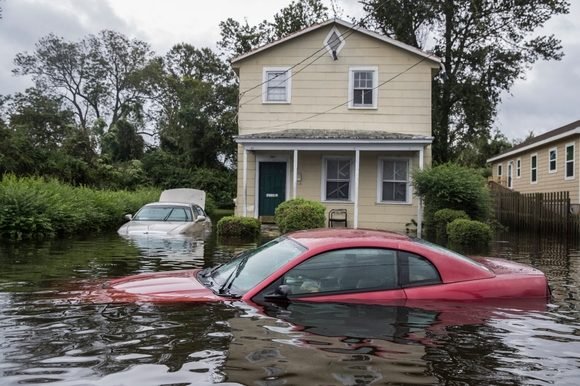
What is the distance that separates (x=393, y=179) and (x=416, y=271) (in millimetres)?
14414

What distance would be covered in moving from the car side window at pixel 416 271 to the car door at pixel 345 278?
76 millimetres

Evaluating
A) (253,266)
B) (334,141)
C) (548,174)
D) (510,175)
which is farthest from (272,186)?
(510,175)

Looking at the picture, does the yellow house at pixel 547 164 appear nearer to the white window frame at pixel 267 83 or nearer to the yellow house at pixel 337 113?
the yellow house at pixel 337 113

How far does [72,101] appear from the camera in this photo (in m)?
53.2

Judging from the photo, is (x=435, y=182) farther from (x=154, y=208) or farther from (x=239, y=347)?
(x=239, y=347)

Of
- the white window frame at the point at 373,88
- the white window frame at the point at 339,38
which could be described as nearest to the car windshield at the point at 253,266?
the white window frame at the point at 373,88

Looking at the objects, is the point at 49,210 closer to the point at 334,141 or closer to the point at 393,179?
the point at 334,141

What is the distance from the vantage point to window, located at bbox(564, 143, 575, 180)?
2309 centimetres

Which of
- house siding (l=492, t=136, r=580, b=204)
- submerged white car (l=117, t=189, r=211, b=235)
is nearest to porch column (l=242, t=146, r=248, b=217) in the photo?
submerged white car (l=117, t=189, r=211, b=235)

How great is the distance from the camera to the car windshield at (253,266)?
5.24 m

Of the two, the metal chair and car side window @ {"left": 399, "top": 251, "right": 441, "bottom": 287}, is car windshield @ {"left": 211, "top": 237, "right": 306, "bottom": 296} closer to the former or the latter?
car side window @ {"left": 399, "top": 251, "right": 441, "bottom": 287}

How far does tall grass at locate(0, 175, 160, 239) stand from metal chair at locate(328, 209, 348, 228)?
7.98 m

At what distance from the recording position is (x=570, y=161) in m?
23.3

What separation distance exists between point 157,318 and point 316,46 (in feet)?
53.5
